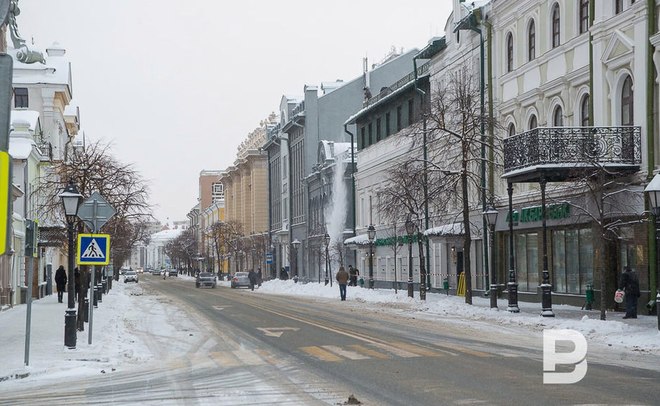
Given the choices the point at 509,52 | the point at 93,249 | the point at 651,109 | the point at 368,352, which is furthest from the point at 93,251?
the point at 509,52

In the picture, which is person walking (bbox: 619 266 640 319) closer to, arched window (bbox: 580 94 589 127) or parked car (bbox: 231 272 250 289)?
arched window (bbox: 580 94 589 127)

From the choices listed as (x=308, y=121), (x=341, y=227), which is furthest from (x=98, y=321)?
(x=308, y=121)

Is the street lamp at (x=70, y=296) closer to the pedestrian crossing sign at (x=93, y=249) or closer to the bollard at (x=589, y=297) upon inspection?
the pedestrian crossing sign at (x=93, y=249)

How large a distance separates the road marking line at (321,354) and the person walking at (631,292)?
1087cm

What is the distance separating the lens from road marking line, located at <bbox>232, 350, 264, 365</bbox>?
17.2m

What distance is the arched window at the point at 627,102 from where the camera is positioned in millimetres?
29359

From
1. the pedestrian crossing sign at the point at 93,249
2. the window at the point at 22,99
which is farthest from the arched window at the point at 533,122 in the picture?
the window at the point at 22,99

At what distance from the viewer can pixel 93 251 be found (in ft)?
64.0

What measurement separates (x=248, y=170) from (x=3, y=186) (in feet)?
381

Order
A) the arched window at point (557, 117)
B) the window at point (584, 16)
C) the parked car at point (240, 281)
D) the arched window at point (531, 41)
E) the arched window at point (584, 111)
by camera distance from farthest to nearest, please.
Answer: the parked car at point (240, 281)
the arched window at point (531, 41)
the arched window at point (557, 117)
the window at point (584, 16)
the arched window at point (584, 111)

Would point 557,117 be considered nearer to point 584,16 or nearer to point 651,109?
point 584,16

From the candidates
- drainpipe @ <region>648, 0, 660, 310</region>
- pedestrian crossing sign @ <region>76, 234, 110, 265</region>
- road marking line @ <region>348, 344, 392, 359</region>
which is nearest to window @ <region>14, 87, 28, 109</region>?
drainpipe @ <region>648, 0, 660, 310</region>

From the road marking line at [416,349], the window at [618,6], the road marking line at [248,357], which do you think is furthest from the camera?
the window at [618,6]

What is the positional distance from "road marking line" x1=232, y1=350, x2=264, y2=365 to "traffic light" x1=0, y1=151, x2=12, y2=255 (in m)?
11.4
